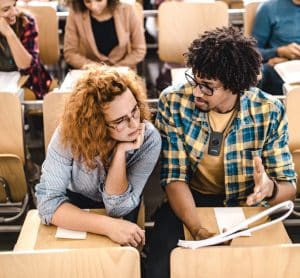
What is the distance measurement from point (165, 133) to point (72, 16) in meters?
1.36

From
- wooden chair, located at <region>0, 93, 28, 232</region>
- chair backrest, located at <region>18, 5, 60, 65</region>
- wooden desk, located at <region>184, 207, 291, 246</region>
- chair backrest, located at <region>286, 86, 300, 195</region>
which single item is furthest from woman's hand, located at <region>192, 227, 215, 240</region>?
chair backrest, located at <region>18, 5, 60, 65</region>

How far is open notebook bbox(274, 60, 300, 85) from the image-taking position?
9.11 feet

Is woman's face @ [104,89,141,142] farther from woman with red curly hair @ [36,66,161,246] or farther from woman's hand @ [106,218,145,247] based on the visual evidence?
woman's hand @ [106,218,145,247]

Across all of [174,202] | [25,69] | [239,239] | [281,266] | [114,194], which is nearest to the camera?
[281,266]

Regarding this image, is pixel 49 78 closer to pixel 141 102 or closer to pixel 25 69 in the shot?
pixel 25 69

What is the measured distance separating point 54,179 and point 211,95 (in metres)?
0.60

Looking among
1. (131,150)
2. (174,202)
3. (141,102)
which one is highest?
(141,102)

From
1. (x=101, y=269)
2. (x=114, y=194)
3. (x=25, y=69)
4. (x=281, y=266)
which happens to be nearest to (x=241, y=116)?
(x=114, y=194)

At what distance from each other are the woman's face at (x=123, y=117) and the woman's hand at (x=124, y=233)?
0.28 metres

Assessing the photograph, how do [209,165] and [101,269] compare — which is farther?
[209,165]

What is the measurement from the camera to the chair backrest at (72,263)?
1574mm

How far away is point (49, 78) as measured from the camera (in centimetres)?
327

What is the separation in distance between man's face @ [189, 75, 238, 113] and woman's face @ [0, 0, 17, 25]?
4.22 feet

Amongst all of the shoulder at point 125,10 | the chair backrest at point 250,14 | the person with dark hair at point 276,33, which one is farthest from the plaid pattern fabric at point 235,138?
the chair backrest at point 250,14
